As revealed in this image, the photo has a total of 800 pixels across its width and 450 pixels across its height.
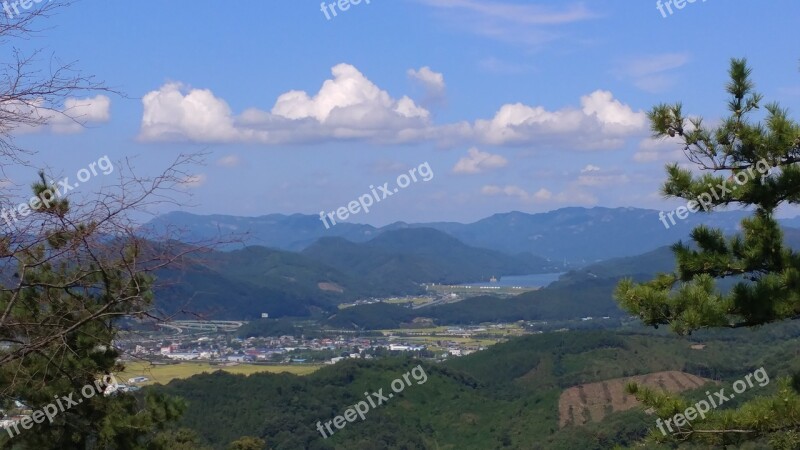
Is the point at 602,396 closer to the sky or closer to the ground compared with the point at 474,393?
closer to the ground

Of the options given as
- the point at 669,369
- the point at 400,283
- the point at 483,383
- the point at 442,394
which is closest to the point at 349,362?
the point at 442,394

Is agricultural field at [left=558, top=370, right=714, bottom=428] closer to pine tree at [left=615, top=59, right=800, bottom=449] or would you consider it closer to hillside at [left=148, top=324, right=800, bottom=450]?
hillside at [left=148, top=324, right=800, bottom=450]

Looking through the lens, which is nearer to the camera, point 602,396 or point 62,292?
point 62,292

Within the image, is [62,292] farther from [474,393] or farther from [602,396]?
[474,393]

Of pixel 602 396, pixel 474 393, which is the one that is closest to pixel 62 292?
pixel 602 396

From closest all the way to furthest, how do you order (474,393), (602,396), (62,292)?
(62,292) < (602,396) < (474,393)

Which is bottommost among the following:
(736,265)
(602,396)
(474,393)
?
(602,396)

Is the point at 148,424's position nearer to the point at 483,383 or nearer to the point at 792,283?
the point at 792,283

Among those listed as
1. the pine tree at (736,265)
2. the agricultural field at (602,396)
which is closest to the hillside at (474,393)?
the agricultural field at (602,396)

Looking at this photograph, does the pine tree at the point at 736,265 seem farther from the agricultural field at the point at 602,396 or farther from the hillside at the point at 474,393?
the agricultural field at the point at 602,396

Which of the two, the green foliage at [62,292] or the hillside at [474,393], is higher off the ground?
the green foliage at [62,292]
